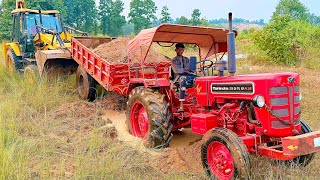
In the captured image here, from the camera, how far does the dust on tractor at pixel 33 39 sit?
9968 mm

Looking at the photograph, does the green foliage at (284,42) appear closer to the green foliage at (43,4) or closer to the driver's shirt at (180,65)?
the driver's shirt at (180,65)

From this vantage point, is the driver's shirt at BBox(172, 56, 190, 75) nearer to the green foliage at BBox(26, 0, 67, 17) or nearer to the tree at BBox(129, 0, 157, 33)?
the green foliage at BBox(26, 0, 67, 17)

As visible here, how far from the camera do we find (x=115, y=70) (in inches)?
278

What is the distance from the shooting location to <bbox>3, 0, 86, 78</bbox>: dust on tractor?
9.97 metres

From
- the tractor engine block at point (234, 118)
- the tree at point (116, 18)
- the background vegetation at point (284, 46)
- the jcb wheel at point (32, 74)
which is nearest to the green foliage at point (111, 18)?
the tree at point (116, 18)

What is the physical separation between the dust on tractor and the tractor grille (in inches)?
269

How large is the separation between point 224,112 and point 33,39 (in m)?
8.16

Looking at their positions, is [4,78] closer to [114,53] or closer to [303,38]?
[114,53]

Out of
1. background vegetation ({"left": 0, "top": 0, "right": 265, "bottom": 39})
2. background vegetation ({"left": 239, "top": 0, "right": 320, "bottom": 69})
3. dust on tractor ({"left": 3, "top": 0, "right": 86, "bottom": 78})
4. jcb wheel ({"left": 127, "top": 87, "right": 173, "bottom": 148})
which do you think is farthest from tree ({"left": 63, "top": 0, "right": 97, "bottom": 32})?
jcb wheel ({"left": 127, "top": 87, "right": 173, "bottom": 148})

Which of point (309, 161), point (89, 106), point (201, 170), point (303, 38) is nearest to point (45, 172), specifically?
point (201, 170)

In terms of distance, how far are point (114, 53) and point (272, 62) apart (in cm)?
799

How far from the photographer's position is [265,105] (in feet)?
13.4

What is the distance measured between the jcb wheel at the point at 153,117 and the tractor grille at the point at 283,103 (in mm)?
1830

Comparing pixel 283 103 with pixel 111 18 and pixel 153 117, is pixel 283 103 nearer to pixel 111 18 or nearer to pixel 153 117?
pixel 153 117
